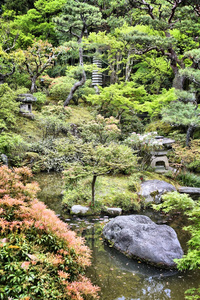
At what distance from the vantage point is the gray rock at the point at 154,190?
721 cm

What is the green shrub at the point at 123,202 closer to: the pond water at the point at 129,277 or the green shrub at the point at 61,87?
the pond water at the point at 129,277

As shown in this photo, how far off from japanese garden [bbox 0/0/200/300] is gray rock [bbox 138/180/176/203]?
3 centimetres

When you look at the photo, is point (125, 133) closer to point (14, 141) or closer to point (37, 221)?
point (14, 141)

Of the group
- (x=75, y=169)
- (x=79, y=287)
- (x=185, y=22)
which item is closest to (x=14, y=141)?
(x=75, y=169)

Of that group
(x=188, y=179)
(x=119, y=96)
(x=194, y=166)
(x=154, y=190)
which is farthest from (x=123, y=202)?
(x=119, y=96)

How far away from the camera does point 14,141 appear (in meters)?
8.29

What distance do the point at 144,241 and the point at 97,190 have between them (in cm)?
302

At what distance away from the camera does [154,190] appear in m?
7.33

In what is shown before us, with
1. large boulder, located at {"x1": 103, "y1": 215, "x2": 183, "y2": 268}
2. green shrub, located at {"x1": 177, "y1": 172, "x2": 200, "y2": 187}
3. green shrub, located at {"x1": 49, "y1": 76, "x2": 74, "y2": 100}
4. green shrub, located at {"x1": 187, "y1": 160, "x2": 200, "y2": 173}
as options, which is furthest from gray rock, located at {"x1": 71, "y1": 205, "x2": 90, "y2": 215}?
green shrub, located at {"x1": 49, "y1": 76, "x2": 74, "y2": 100}

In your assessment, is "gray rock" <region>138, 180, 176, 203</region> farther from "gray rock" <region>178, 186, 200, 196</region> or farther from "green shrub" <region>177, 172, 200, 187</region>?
"green shrub" <region>177, 172, 200, 187</region>

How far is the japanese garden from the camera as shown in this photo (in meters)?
2.84

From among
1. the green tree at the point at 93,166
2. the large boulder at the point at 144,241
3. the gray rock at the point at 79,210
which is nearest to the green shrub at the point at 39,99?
the green tree at the point at 93,166

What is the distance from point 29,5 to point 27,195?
65.9 ft

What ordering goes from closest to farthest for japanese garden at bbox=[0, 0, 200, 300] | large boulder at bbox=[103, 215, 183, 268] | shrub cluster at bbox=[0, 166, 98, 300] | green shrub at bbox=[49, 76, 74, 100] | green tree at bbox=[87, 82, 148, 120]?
shrub cluster at bbox=[0, 166, 98, 300] < japanese garden at bbox=[0, 0, 200, 300] < large boulder at bbox=[103, 215, 183, 268] < green tree at bbox=[87, 82, 148, 120] < green shrub at bbox=[49, 76, 74, 100]
